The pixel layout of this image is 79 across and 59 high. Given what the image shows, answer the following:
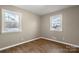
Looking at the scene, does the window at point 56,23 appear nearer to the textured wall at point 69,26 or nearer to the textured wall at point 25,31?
the textured wall at point 69,26

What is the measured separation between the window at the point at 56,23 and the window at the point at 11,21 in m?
0.70

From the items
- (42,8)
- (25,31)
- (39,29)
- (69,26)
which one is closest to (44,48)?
(39,29)

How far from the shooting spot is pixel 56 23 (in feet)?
5.84

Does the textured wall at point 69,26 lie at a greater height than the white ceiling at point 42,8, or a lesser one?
lesser

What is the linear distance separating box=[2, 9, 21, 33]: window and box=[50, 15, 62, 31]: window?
70 centimetres

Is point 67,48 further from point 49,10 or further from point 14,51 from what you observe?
point 14,51

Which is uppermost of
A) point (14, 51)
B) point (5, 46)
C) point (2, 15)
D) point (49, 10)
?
point (49, 10)

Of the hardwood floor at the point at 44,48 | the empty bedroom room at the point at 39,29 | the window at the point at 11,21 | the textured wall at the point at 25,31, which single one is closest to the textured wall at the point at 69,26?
the empty bedroom room at the point at 39,29

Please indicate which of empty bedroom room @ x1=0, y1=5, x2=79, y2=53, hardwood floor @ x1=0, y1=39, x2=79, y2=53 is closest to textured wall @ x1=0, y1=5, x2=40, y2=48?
empty bedroom room @ x1=0, y1=5, x2=79, y2=53

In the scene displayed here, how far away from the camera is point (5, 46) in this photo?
1655 millimetres

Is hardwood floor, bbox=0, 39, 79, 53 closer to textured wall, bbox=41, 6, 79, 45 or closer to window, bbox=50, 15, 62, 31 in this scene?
textured wall, bbox=41, 6, 79, 45

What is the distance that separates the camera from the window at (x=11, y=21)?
163cm
